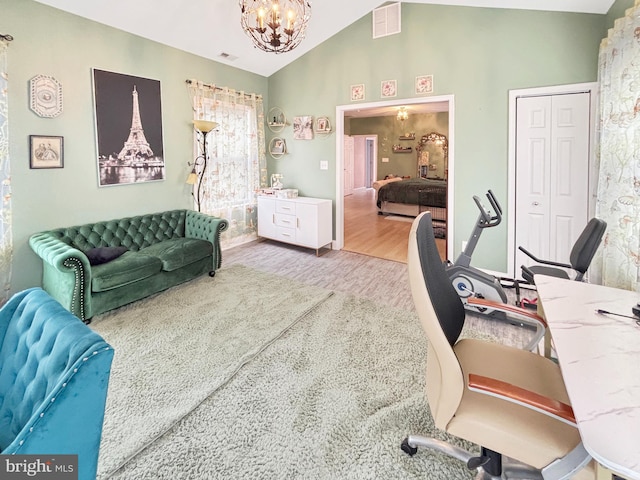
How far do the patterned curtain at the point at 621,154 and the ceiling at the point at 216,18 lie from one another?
0.91 metres

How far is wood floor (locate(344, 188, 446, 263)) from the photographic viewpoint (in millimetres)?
5664

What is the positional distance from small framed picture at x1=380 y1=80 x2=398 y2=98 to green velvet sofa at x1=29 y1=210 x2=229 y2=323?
2.80 meters

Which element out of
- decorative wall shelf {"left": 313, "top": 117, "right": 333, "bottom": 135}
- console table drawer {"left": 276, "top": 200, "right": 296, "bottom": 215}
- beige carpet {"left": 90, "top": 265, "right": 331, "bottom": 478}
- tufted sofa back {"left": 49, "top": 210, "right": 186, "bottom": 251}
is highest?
decorative wall shelf {"left": 313, "top": 117, "right": 333, "bottom": 135}

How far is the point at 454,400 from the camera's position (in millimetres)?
1309

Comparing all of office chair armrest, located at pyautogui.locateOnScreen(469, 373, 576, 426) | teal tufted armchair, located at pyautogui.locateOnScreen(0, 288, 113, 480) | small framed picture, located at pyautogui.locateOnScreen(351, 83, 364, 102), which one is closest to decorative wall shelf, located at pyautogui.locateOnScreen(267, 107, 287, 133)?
small framed picture, located at pyautogui.locateOnScreen(351, 83, 364, 102)

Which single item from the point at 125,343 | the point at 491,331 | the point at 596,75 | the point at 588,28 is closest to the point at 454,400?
the point at 491,331

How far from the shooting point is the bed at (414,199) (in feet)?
24.8

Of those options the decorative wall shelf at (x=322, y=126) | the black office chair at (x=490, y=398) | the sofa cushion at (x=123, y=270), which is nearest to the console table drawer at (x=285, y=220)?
the decorative wall shelf at (x=322, y=126)

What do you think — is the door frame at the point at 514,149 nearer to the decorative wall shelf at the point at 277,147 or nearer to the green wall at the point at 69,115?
the decorative wall shelf at the point at 277,147

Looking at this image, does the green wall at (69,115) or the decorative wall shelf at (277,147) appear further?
the decorative wall shelf at (277,147)

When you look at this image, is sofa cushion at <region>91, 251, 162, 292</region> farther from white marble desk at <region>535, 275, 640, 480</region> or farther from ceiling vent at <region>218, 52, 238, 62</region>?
white marble desk at <region>535, 275, 640, 480</region>

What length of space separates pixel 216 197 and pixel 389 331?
3541mm

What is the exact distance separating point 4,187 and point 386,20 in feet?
15.5

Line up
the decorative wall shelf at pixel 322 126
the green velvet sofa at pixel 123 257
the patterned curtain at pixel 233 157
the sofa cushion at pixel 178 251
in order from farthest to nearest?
the decorative wall shelf at pixel 322 126, the patterned curtain at pixel 233 157, the sofa cushion at pixel 178 251, the green velvet sofa at pixel 123 257
